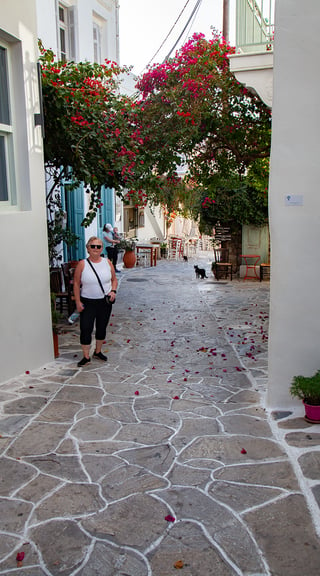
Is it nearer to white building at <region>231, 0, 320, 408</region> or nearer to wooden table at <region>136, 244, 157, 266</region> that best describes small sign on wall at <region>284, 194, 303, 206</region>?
white building at <region>231, 0, 320, 408</region>

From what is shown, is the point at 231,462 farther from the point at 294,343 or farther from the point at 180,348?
the point at 180,348

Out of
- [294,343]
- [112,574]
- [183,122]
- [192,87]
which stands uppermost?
[192,87]

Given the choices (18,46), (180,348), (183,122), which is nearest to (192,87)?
(183,122)

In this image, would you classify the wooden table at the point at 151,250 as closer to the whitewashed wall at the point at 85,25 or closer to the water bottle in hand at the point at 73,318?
the whitewashed wall at the point at 85,25

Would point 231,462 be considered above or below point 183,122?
below

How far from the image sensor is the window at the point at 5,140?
5.95 metres

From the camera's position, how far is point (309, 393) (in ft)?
15.1

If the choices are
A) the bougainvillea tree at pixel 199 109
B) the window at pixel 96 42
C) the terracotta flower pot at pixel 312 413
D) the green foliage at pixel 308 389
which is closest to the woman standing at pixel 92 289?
the green foliage at pixel 308 389

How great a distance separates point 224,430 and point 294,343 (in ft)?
3.66

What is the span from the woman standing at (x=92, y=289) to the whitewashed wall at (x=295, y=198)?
239cm

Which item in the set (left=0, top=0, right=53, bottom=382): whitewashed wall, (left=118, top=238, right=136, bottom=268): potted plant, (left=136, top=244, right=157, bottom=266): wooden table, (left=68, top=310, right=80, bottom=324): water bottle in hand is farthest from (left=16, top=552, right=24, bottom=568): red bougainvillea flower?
(left=136, top=244, right=157, bottom=266): wooden table

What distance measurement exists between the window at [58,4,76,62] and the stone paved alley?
847 centimetres

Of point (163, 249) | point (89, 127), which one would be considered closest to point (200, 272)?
point (163, 249)

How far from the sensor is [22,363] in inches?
248
